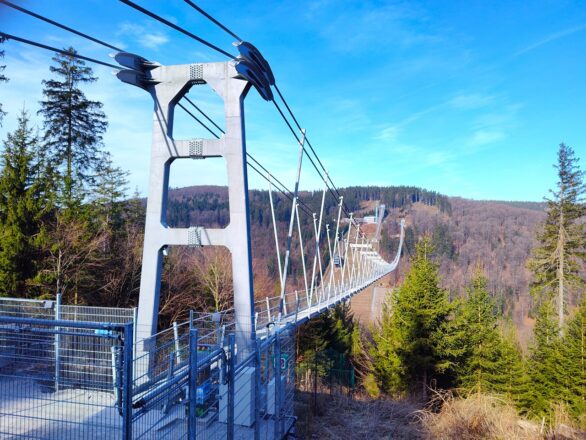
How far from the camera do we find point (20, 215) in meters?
11.4

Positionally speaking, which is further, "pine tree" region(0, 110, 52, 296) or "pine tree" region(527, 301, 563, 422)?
"pine tree" region(527, 301, 563, 422)

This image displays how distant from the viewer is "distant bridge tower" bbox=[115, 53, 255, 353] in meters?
5.41

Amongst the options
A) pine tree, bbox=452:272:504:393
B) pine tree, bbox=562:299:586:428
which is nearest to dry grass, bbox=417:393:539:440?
pine tree, bbox=452:272:504:393

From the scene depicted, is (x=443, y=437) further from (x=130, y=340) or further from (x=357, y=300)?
(x=357, y=300)

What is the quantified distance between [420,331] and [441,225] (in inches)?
3195

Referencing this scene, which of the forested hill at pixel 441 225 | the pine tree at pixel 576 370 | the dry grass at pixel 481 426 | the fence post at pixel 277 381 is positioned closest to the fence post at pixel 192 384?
the fence post at pixel 277 381

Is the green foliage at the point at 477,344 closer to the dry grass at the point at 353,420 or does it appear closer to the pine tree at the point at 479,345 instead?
the pine tree at the point at 479,345

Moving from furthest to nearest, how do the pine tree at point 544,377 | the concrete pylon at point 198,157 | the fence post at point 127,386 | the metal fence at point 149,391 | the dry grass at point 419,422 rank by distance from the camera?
the pine tree at point 544,377 < the concrete pylon at point 198,157 < the dry grass at point 419,422 < the metal fence at point 149,391 < the fence post at point 127,386

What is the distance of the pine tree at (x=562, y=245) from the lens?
72.6 ft

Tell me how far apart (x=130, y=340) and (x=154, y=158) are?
3830 millimetres

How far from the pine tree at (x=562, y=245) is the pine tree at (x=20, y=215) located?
22.6m

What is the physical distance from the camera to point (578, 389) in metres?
14.3

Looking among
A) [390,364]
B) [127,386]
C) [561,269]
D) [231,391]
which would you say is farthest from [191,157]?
[561,269]

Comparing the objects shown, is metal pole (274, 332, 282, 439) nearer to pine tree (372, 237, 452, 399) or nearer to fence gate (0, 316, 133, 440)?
fence gate (0, 316, 133, 440)
